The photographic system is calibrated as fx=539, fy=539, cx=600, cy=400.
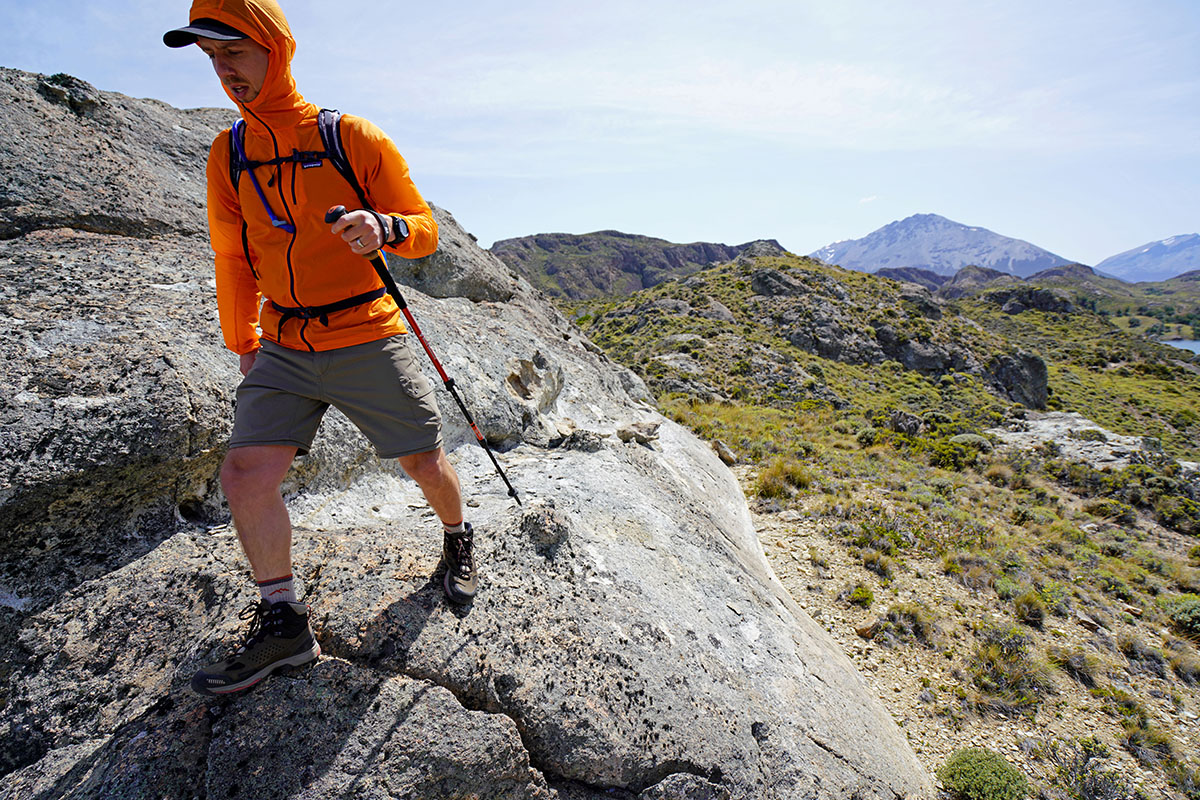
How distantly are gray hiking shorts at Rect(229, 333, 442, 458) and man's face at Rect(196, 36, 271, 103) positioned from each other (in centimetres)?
134

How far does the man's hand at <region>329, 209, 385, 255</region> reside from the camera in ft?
8.34

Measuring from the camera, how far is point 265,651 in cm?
277

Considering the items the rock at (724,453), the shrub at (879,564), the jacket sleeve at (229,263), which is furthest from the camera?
the rock at (724,453)

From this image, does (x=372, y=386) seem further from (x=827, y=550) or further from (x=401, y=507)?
(x=827, y=550)

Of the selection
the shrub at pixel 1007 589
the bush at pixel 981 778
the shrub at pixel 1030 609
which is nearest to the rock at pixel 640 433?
the bush at pixel 981 778

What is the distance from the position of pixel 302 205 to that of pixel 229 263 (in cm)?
74

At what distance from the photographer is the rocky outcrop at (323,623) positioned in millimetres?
2797

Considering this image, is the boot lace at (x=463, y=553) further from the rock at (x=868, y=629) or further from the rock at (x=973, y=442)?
the rock at (x=973, y=442)

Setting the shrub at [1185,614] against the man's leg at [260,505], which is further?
the shrub at [1185,614]

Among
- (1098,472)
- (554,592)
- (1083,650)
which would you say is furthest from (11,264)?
(1098,472)

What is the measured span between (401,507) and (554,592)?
6.69ft

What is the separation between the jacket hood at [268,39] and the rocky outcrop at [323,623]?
224 centimetres

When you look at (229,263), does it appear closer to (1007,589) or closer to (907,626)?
(907,626)

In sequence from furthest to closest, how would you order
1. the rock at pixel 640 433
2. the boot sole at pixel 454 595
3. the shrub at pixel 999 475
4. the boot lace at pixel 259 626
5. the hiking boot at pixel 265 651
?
the shrub at pixel 999 475
the rock at pixel 640 433
the boot sole at pixel 454 595
the boot lace at pixel 259 626
the hiking boot at pixel 265 651
